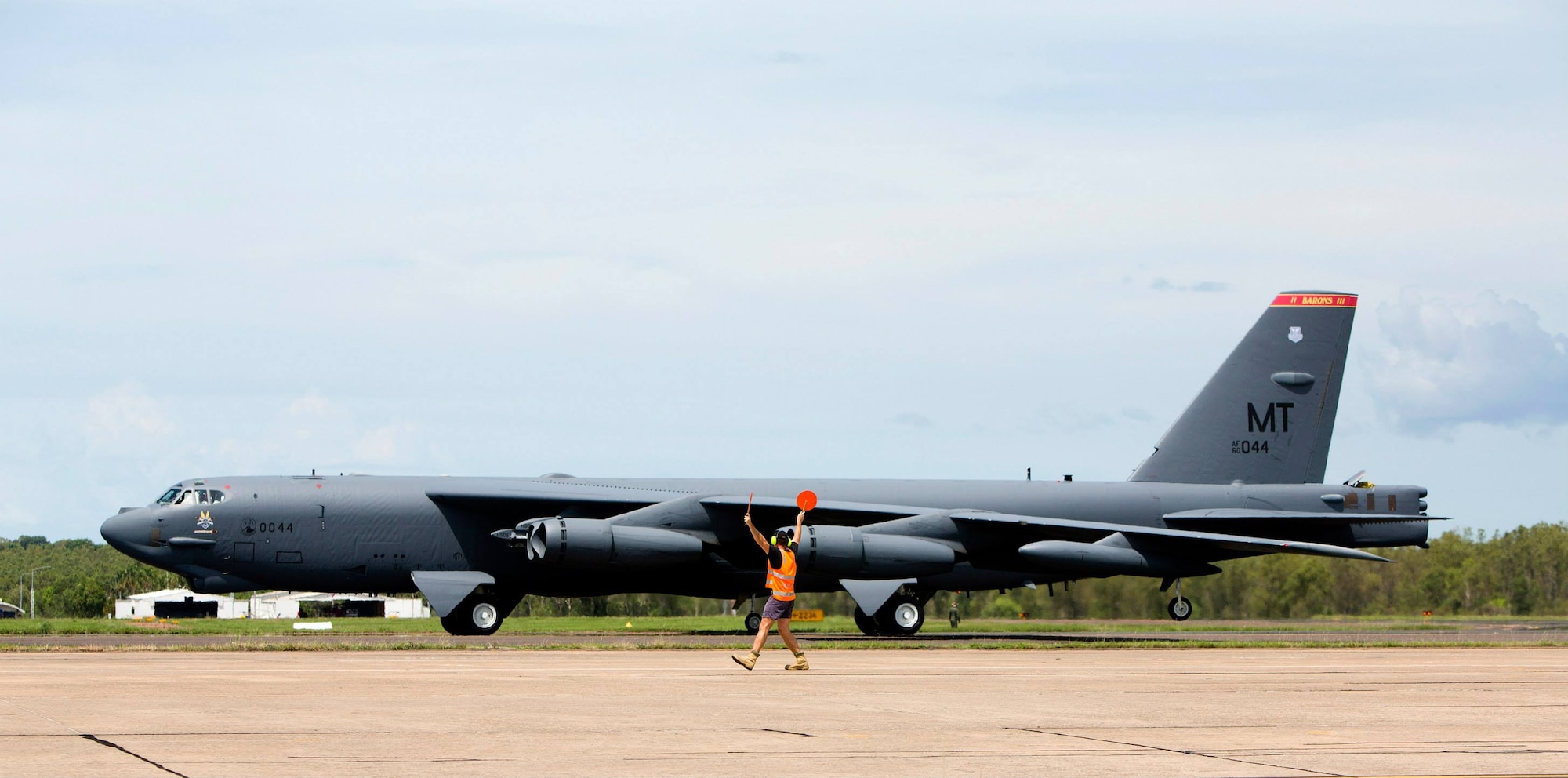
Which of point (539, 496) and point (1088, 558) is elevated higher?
point (539, 496)

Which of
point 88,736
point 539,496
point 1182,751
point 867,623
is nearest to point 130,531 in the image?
point 539,496

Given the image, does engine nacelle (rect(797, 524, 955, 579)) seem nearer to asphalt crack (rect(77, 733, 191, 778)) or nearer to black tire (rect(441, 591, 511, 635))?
black tire (rect(441, 591, 511, 635))

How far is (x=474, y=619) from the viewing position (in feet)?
90.6

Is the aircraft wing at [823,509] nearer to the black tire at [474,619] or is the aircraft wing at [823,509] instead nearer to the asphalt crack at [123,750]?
the black tire at [474,619]

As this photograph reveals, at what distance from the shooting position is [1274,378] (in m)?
32.8

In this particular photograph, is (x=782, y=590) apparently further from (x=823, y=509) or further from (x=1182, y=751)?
(x=823, y=509)

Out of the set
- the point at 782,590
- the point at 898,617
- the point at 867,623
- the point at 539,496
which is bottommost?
the point at 867,623

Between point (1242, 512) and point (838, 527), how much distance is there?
28.8 feet

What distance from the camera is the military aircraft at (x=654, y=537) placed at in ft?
86.8

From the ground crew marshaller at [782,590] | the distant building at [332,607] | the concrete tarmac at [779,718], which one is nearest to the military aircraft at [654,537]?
the concrete tarmac at [779,718]

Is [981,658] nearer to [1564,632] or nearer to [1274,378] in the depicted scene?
[1274,378]

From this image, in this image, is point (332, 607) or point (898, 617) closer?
point (898, 617)

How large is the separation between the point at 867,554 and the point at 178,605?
150 feet

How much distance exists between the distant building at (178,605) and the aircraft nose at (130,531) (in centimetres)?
3612
